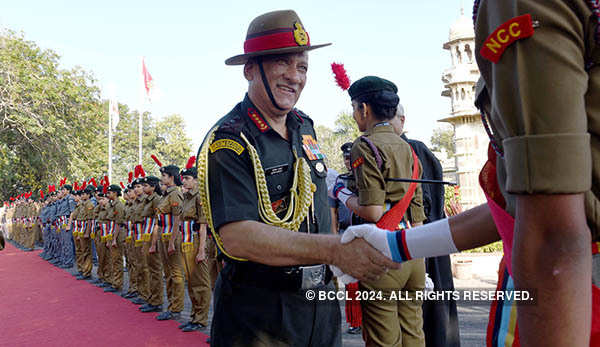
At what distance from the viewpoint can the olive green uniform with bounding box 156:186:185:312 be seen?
7.04 m

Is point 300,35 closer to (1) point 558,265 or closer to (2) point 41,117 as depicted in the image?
(1) point 558,265

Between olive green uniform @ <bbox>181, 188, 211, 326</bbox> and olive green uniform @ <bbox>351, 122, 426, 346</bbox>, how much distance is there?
3.93m

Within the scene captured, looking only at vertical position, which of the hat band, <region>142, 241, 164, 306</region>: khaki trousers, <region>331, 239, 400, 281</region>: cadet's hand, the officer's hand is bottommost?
<region>142, 241, 164, 306</region>: khaki trousers

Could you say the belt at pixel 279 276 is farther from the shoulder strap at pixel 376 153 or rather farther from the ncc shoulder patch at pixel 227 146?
the shoulder strap at pixel 376 153

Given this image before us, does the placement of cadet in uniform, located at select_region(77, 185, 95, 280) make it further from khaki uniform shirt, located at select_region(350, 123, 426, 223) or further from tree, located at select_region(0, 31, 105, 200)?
khaki uniform shirt, located at select_region(350, 123, 426, 223)

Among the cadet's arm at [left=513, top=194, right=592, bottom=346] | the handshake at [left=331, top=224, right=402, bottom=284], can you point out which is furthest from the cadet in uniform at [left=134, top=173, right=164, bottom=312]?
the cadet's arm at [left=513, top=194, right=592, bottom=346]

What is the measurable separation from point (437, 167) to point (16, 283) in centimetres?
1122

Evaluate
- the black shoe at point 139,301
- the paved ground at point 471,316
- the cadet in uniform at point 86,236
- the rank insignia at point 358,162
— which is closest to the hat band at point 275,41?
the rank insignia at point 358,162

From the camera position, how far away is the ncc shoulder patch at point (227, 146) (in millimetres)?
1900

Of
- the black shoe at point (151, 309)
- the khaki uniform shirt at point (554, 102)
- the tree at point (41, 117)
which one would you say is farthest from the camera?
the tree at point (41, 117)

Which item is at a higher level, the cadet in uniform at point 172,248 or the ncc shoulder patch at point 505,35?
the ncc shoulder patch at point 505,35

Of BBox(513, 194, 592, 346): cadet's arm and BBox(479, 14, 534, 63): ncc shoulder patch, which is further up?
BBox(479, 14, 534, 63): ncc shoulder patch

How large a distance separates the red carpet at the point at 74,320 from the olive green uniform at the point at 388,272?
129 inches

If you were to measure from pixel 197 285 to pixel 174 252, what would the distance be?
0.90 metres
